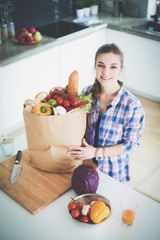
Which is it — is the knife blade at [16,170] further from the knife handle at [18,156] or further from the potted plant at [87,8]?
the potted plant at [87,8]

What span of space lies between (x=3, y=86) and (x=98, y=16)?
1.71m

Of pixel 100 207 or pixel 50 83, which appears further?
pixel 50 83

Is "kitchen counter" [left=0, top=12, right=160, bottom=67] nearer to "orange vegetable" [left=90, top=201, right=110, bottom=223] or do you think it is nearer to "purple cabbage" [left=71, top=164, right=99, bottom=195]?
"purple cabbage" [left=71, top=164, right=99, bottom=195]

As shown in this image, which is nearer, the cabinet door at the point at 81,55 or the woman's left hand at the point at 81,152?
the woman's left hand at the point at 81,152

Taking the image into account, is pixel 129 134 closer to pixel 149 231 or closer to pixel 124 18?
pixel 149 231

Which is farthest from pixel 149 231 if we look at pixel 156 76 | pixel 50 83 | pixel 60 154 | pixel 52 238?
pixel 156 76

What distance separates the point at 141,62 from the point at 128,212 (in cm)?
248

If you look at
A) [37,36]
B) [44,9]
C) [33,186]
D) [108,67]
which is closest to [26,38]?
[37,36]

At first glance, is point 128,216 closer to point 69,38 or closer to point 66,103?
point 66,103

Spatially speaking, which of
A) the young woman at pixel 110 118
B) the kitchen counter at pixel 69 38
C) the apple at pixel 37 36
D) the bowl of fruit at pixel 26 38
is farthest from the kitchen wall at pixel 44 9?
the young woman at pixel 110 118

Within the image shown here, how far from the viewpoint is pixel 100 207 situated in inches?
43.1

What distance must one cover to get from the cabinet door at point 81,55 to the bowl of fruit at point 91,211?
7.09 ft

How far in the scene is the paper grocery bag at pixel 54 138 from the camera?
46.6 inches

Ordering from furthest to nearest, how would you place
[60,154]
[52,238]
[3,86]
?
[3,86] → [60,154] → [52,238]
